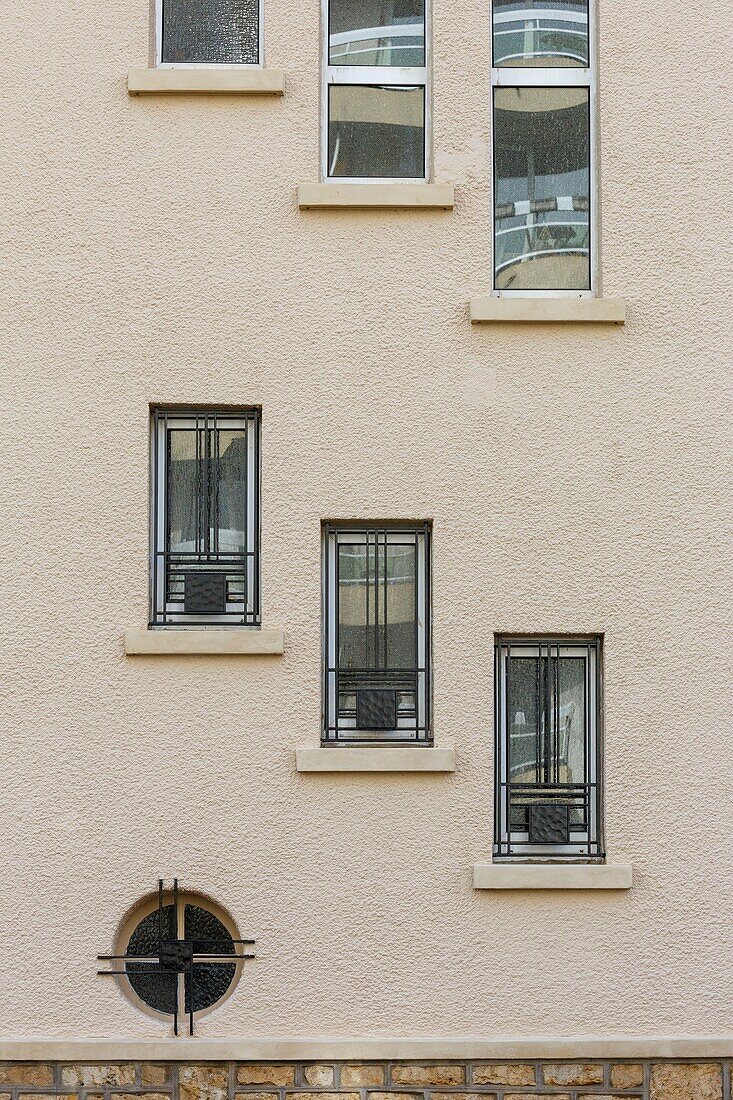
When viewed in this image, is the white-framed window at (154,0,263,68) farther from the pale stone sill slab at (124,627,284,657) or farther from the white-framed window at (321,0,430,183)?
the pale stone sill slab at (124,627,284,657)

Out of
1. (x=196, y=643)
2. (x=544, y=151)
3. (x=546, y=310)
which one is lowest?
(x=196, y=643)

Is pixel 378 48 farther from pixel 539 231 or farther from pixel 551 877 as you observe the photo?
pixel 551 877

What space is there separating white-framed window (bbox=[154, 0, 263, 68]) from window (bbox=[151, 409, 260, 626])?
81.4 inches

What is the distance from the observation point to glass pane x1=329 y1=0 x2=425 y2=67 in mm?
7980

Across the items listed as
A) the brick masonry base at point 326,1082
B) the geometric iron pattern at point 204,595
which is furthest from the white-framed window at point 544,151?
the brick masonry base at point 326,1082

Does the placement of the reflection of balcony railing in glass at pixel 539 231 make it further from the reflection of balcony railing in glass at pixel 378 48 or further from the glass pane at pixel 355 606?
the glass pane at pixel 355 606

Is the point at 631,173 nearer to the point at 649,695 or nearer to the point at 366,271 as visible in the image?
the point at 366,271

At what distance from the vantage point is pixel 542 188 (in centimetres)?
796

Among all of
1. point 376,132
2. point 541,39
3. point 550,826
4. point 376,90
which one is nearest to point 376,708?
point 550,826

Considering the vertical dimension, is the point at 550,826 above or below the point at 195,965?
above

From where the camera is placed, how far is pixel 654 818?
Result: 7.50 meters

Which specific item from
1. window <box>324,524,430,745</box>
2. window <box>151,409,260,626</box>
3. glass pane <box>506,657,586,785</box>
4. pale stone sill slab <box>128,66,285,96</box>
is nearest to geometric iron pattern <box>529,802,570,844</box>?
glass pane <box>506,657,586,785</box>

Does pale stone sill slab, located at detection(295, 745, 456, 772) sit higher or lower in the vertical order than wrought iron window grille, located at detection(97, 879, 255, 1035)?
higher

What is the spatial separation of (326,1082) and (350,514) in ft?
9.94
